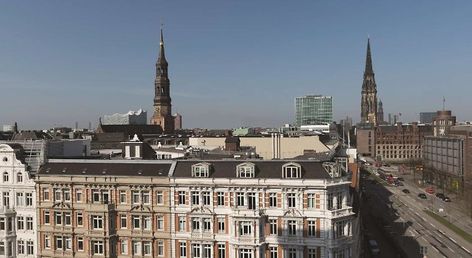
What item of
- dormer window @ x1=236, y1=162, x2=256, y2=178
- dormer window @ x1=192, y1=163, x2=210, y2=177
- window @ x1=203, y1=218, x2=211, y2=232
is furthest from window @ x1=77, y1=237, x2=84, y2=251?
dormer window @ x1=236, y1=162, x2=256, y2=178

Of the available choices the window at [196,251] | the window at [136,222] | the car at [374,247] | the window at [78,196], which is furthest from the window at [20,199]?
the car at [374,247]

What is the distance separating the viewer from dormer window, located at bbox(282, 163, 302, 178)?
175 feet

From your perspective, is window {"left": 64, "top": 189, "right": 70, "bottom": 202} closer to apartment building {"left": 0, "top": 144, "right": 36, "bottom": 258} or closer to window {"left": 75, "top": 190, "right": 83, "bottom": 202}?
window {"left": 75, "top": 190, "right": 83, "bottom": 202}

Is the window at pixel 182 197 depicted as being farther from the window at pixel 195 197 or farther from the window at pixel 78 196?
the window at pixel 78 196

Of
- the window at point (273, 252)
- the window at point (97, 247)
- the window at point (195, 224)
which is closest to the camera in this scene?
the window at point (273, 252)

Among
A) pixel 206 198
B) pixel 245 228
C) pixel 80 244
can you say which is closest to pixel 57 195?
pixel 80 244

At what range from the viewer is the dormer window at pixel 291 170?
53.4 m

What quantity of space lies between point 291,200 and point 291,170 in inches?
134

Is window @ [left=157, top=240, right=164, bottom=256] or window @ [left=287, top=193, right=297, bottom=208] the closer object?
window @ [left=287, top=193, right=297, bottom=208]

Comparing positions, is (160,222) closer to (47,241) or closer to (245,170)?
(245,170)

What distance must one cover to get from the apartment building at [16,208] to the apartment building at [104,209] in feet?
6.27

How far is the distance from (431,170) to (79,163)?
158 m

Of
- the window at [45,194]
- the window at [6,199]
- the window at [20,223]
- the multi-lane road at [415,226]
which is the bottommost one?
the multi-lane road at [415,226]

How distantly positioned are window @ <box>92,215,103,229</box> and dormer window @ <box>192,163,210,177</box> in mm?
13095
